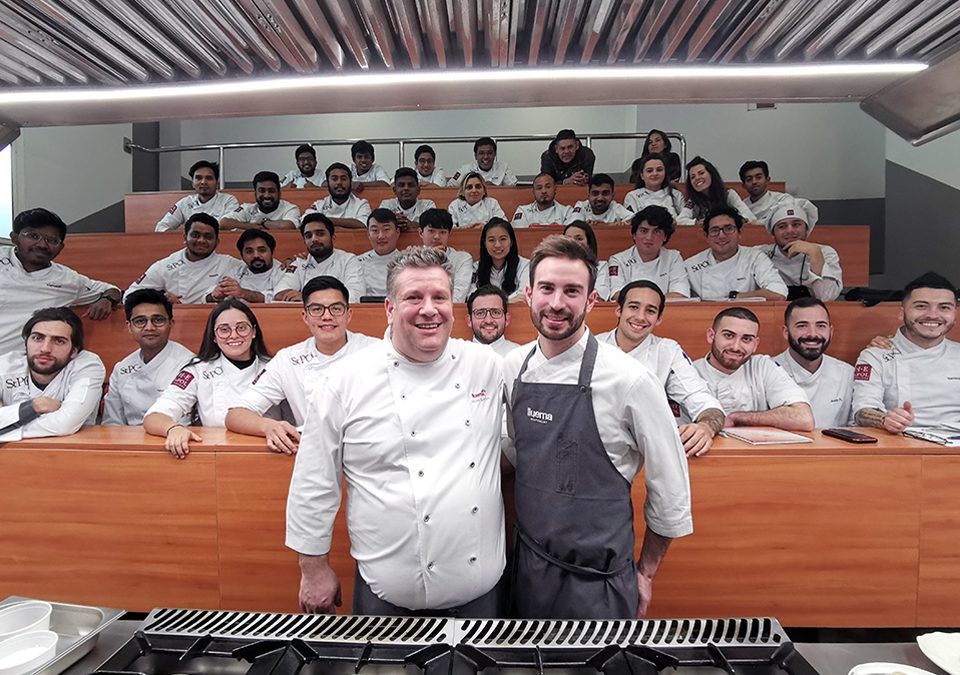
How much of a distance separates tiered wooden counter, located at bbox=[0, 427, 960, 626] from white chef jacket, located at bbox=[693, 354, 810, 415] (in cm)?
71

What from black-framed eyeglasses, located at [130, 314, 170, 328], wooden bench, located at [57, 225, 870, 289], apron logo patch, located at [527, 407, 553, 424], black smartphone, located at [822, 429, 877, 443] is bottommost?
black smartphone, located at [822, 429, 877, 443]

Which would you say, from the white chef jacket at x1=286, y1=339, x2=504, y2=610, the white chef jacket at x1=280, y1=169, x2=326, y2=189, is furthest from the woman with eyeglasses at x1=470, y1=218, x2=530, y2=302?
the white chef jacket at x1=280, y1=169, x2=326, y2=189

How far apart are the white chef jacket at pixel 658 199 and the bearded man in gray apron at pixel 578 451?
3.73 metres

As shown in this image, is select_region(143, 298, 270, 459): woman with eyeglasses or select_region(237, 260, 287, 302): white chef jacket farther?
select_region(237, 260, 287, 302): white chef jacket

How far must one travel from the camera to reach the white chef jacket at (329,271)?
3.69m

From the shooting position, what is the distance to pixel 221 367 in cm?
225

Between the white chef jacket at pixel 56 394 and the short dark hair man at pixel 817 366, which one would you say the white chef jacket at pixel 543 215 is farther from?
the white chef jacket at pixel 56 394

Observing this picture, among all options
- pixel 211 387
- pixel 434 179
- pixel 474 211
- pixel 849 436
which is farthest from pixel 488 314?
pixel 434 179

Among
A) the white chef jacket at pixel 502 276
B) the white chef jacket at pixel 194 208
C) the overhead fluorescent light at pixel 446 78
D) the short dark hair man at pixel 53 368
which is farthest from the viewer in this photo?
the white chef jacket at pixel 194 208

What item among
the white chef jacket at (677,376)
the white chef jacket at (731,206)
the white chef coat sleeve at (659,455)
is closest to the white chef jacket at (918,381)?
the white chef jacket at (677,376)

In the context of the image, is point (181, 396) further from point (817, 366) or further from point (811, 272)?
point (811, 272)

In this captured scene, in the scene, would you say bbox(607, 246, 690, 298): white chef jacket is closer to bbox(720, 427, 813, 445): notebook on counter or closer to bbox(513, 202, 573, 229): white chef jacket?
bbox(513, 202, 573, 229): white chef jacket

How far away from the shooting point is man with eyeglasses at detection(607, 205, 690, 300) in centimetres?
327

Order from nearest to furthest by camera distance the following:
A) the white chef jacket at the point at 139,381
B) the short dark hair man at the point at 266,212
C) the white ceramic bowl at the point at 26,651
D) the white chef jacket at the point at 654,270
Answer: the white ceramic bowl at the point at 26,651
the white chef jacket at the point at 139,381
the white chef jacket at the point at 654,270
the short dark hair man at the point at 266,212
